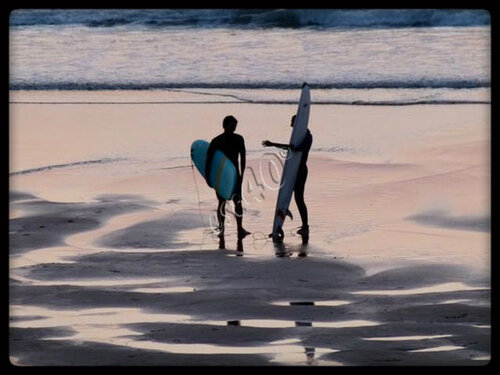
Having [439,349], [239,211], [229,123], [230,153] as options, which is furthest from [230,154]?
[439,349]

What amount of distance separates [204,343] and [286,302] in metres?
1.24

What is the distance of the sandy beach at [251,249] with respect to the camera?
780 cm

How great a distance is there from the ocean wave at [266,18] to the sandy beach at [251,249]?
9809mm

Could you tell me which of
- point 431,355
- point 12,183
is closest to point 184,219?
point 12,183

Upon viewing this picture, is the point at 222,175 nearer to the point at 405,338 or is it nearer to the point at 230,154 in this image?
→ the point at 230,154

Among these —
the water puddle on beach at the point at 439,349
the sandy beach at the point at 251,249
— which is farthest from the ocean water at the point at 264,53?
the water puddle on beach at the point at 439,349

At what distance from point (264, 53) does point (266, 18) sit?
479cm

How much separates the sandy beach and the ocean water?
256cm

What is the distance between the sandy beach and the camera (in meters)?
7.80

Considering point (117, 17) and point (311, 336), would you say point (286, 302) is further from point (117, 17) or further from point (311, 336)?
point (117, 17)

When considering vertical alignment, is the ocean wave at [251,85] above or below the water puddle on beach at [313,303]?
below

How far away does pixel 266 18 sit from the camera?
28078 mm

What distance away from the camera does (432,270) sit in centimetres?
987

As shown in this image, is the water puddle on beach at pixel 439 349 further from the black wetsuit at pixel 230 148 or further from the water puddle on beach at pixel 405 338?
the black wetsuit at pixel 230 148
